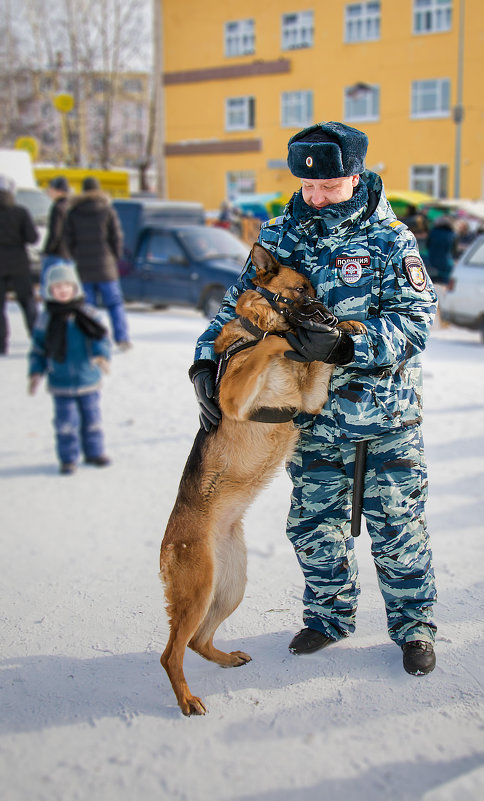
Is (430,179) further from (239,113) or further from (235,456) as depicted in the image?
(235,456)

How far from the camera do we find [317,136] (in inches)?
91.1

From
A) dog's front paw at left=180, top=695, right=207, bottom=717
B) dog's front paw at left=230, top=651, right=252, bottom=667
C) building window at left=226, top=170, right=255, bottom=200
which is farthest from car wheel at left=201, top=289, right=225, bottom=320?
building window at left=226, top=170, right=255, bottom=200

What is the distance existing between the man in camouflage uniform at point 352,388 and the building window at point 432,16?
26.6m

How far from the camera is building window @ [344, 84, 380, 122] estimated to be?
26344mm

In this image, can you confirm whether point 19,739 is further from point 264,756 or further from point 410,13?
point 410,13

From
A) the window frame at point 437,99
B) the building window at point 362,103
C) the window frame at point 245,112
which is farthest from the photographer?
the window frame at point 245,112

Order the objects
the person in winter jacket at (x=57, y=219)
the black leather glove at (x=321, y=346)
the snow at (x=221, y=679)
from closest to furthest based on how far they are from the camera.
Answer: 1. the snow at (x=221, y=679)
2. the black leather glove at (x=321, y=346)
3. the person in winter jacket at (x=57, y=219)

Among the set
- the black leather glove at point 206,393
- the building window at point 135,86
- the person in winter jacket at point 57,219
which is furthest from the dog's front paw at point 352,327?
the building window at point 135,86

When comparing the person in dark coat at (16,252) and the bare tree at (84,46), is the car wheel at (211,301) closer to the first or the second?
the person in dark coat at (16,252)

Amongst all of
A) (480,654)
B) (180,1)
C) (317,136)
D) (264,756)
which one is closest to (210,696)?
(264,756)

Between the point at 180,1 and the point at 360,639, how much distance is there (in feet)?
104

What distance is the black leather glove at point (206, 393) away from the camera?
2.47 m

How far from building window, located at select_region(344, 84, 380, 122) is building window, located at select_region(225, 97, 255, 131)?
4.17m

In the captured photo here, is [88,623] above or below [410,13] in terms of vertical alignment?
below
